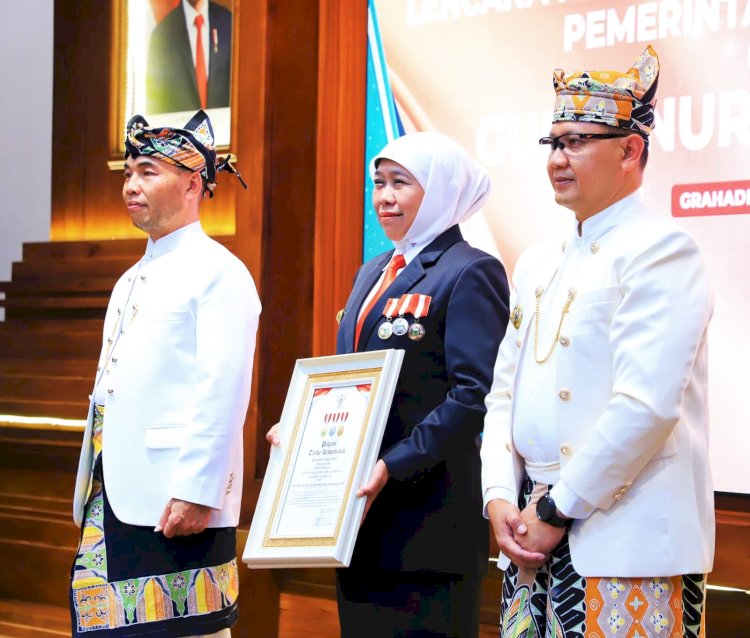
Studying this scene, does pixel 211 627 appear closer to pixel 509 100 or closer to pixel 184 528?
pixel 184 528

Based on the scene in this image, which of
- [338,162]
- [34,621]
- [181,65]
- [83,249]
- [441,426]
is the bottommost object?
[34,621]

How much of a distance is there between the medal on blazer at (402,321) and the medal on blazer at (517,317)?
32cm

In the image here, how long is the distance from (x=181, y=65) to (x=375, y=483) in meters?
3.15

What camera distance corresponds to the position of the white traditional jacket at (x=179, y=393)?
270cm

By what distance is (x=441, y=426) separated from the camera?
238 cm

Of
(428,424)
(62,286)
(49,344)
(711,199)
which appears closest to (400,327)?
(428,424)

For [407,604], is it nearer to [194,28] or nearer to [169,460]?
[169,460]

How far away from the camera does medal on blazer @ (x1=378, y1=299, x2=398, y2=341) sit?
97.9 inches

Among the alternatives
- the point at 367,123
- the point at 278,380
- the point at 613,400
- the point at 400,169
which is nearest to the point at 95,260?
the point at 278,380

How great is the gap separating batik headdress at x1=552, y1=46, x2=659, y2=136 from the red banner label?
1342 millimetres

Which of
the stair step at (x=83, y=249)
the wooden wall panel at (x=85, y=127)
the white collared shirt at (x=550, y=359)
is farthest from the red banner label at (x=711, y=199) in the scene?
the wooden wall panel at (x=85, y=127)

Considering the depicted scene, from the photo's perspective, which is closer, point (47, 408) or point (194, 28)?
point (47, 408)

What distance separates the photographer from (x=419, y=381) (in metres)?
2.47

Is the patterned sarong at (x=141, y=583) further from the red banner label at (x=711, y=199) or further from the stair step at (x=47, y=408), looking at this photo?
the stair step at (x=47, y=408)
